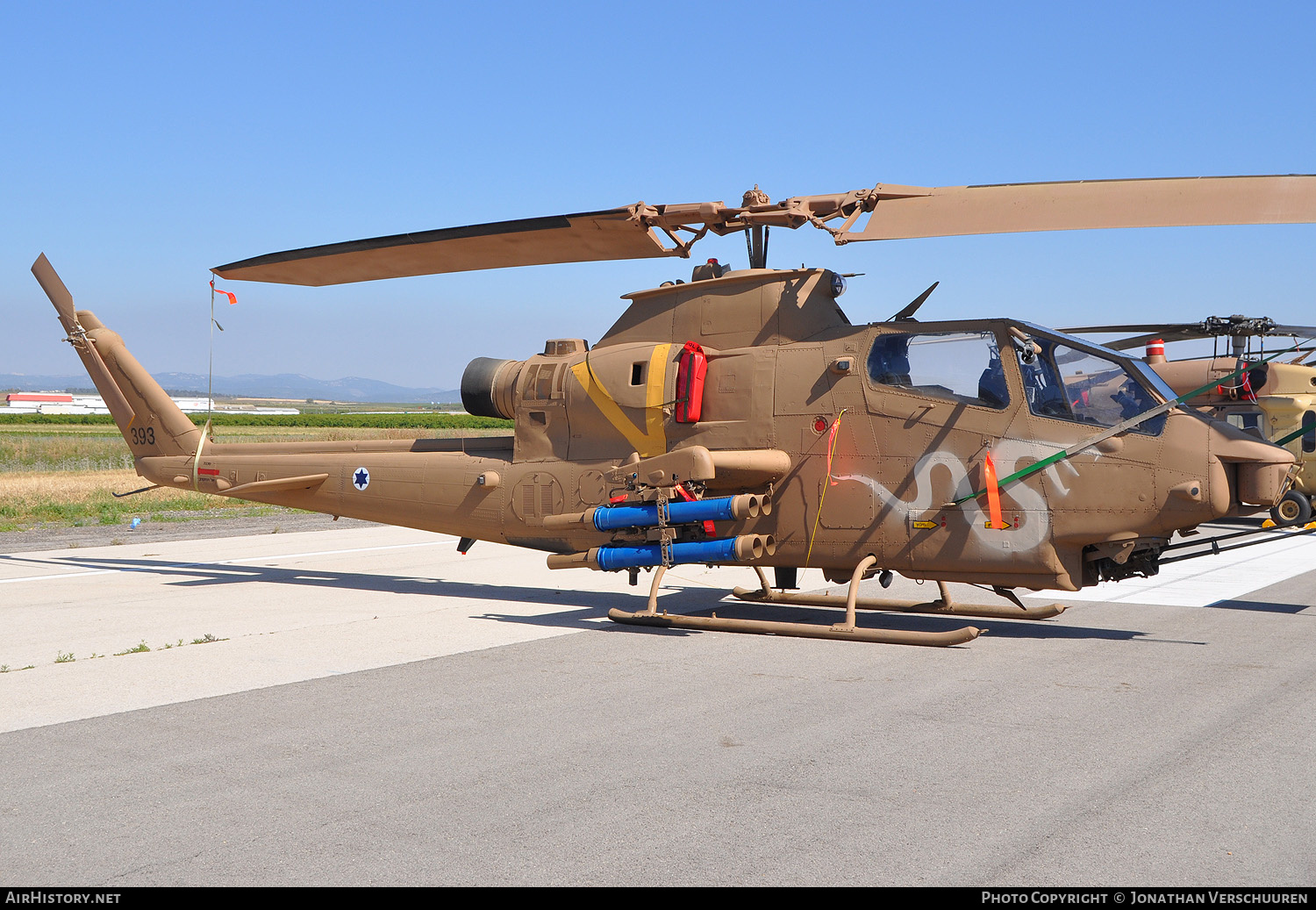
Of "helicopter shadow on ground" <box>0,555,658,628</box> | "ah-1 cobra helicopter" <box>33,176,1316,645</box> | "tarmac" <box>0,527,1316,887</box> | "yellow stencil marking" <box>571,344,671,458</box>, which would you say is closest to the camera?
"tarmac" <box>0,527,1316,887</box>

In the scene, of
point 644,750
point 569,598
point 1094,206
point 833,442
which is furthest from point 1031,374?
point 569,598

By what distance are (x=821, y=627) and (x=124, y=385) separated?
1005 centimetres

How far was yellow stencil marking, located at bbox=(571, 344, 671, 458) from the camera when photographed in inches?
384

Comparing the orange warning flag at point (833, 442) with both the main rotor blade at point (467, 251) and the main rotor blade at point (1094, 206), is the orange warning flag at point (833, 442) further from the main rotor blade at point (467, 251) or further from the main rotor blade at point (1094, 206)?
the main rotor blade at point (467, 251)

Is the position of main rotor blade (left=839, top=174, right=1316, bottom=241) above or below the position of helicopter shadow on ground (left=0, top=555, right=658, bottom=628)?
above

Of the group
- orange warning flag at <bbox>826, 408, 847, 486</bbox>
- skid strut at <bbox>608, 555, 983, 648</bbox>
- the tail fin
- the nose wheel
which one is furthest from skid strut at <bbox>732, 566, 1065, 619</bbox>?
the tail fin

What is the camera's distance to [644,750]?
5570 millimetres

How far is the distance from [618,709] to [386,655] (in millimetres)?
2600

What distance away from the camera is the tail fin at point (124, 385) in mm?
13656

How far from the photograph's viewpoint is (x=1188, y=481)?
8.02m

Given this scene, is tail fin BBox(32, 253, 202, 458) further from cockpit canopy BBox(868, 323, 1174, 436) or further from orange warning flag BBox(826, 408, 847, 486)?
cockpit canopy BBox(868, 323, 1174, 436)

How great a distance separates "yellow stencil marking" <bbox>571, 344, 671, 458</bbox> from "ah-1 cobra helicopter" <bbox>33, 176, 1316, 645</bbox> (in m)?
0.02

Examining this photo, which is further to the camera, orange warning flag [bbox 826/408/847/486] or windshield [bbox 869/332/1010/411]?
orange warning flag [bbox 826/408/847/486]
